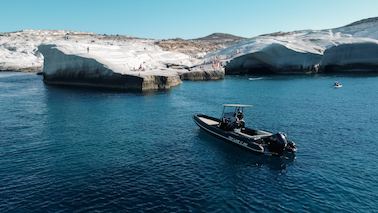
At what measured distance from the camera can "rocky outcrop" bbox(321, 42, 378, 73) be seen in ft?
428

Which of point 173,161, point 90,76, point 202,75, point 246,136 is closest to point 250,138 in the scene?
point 246,136

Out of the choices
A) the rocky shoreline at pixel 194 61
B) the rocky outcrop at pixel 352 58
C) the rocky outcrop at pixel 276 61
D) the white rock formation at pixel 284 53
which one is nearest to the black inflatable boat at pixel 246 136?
the rocky shoreline at pixel 194 61

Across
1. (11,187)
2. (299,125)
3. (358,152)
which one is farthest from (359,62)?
(11,187)

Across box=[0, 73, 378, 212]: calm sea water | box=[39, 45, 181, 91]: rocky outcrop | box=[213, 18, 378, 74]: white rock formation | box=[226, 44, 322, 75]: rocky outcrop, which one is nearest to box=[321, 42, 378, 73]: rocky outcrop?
box=[213, 18, 378, 74]: white rock formation

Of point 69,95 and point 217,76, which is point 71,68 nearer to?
point 69,95

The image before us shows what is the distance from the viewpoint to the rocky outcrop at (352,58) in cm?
13038

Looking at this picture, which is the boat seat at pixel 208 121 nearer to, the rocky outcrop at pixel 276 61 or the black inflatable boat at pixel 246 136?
the black inflatable boat at pixel 246 136

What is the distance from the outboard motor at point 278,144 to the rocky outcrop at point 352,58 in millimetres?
100619

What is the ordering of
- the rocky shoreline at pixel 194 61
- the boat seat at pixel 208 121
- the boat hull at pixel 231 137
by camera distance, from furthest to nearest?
the rocky shoreline at pixel 194 61 < the boat seat at pixel 208 121 < the boat hull at pixel 231 137

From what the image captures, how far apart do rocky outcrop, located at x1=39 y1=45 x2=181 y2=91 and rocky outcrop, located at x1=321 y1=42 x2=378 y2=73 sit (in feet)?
192

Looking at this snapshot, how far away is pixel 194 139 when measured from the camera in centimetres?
5069

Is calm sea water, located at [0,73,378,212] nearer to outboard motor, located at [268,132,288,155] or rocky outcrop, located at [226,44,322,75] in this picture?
outboard motor, located at [268,132,288,155]

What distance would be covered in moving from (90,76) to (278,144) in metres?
68.0

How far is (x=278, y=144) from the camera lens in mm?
42031
